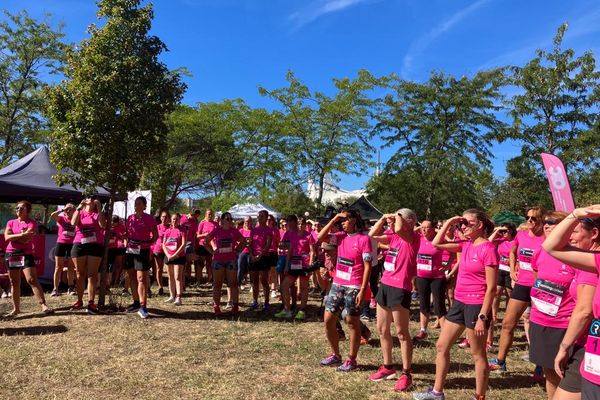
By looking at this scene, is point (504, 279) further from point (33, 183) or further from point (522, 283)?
point (33, 183)

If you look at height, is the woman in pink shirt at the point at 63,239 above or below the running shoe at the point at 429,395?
above

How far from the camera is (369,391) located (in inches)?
186

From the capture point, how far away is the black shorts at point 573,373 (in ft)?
9.18

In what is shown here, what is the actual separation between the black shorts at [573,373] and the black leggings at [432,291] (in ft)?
12.7

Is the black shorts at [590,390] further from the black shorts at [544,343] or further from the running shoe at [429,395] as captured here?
the running shoe at [429,395]

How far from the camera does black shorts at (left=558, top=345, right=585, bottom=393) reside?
9.18 ft

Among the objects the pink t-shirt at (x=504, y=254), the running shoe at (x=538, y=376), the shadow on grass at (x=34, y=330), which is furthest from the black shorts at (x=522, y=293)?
the shadow on grass at (x=34, y=330)

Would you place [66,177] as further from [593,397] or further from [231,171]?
[231,171]

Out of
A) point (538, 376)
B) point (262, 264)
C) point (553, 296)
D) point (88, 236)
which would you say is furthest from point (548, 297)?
point (88, 236)

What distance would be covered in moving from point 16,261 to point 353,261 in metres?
5.83

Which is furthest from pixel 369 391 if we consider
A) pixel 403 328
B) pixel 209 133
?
pixel 209 133

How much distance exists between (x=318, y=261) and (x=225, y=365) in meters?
3.65

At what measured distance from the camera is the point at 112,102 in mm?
7852

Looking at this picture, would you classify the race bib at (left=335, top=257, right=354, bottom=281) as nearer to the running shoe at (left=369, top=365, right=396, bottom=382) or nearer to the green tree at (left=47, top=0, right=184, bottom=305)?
the running shoe at (left=369, top=365, right=396, bottom=382)
